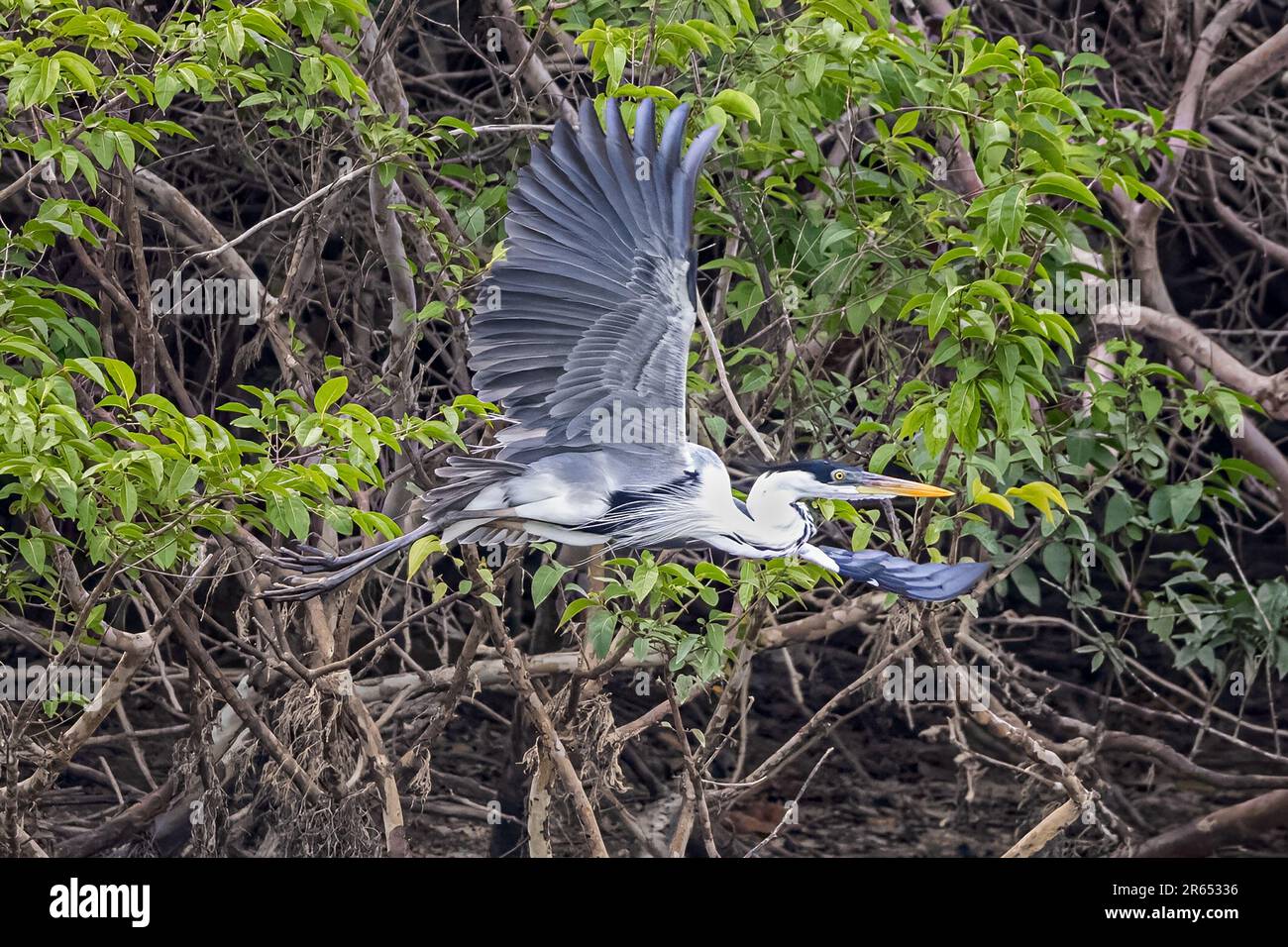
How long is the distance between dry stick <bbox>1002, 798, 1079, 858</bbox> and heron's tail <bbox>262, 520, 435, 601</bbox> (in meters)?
1.32

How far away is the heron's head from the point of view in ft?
7.43

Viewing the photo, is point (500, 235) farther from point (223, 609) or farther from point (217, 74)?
point (223, 609)

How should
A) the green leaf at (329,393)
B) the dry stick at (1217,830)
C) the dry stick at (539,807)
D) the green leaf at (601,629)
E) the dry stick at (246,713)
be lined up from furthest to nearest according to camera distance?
1. the dry stick at (1217,830)
2. the dry stick at (539,807)
3. the dry stick at (246,713)
4. the green leaf at (601,629)
5. the green leaf at (329,393)

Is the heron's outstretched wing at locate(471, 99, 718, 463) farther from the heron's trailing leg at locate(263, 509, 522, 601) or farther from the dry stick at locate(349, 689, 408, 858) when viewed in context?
the dry stick at locate(349, 689, 408, 858)

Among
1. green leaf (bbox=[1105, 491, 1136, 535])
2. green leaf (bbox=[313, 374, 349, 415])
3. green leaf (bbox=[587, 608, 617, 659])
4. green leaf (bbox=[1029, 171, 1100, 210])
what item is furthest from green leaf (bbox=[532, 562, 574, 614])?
green leaf (bbox=[1105, 491, 1136, 535])

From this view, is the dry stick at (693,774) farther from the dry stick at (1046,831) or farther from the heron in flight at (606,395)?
the dry stick at (1046,831)

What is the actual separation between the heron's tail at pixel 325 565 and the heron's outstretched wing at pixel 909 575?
68 cm

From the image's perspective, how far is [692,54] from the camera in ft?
8.38

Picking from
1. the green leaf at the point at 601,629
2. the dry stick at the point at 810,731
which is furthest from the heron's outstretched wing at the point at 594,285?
the dry stick at the point at 810,731

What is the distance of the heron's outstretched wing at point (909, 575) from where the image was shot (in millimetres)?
2309

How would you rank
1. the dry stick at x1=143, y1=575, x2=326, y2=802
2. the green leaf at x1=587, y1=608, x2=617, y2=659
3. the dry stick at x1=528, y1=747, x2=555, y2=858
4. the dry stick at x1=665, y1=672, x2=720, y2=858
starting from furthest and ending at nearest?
the dry stick at x1=528, y1=747, x2=555, y2=858 → the dry stick at x1=143, y1=575, x2=326, y2=802 → the dry stick at x1=665, y1=672, x2=720, y2=858 → the green leaf at x1=587, y1=608, x2=617, y2=659

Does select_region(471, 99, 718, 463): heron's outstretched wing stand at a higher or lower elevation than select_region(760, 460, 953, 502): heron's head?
higher

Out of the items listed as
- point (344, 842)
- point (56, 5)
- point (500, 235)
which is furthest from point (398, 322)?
point (344, 842)

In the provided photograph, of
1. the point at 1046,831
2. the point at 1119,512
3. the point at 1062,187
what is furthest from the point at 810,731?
the point at 1062,187
